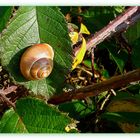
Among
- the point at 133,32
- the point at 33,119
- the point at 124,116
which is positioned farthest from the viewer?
the point at 133,32

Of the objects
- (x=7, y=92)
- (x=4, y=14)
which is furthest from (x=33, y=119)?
(x=4, y=14)

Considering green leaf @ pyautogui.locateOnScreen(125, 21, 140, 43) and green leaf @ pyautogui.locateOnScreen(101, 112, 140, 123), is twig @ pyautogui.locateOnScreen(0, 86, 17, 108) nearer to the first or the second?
green leaf @ pyautogui.locateOnScreen(101, 112, 140, 123)

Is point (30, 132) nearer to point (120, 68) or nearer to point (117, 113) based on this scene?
point (117, 113)

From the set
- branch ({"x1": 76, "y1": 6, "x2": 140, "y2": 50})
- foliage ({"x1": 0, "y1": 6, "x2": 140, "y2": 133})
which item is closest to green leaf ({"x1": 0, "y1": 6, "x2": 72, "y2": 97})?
foliage ({"x1": 0, "y1": 6, "x2": 140, "y2": 133})

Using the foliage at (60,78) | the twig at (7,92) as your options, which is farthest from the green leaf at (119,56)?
the twig at (7,92)

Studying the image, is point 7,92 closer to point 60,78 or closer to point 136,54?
point 60,78

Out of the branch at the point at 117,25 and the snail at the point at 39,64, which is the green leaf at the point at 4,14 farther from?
the branch at the point at 117,25

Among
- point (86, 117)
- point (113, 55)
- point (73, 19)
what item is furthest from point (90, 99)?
point (73, 19)
